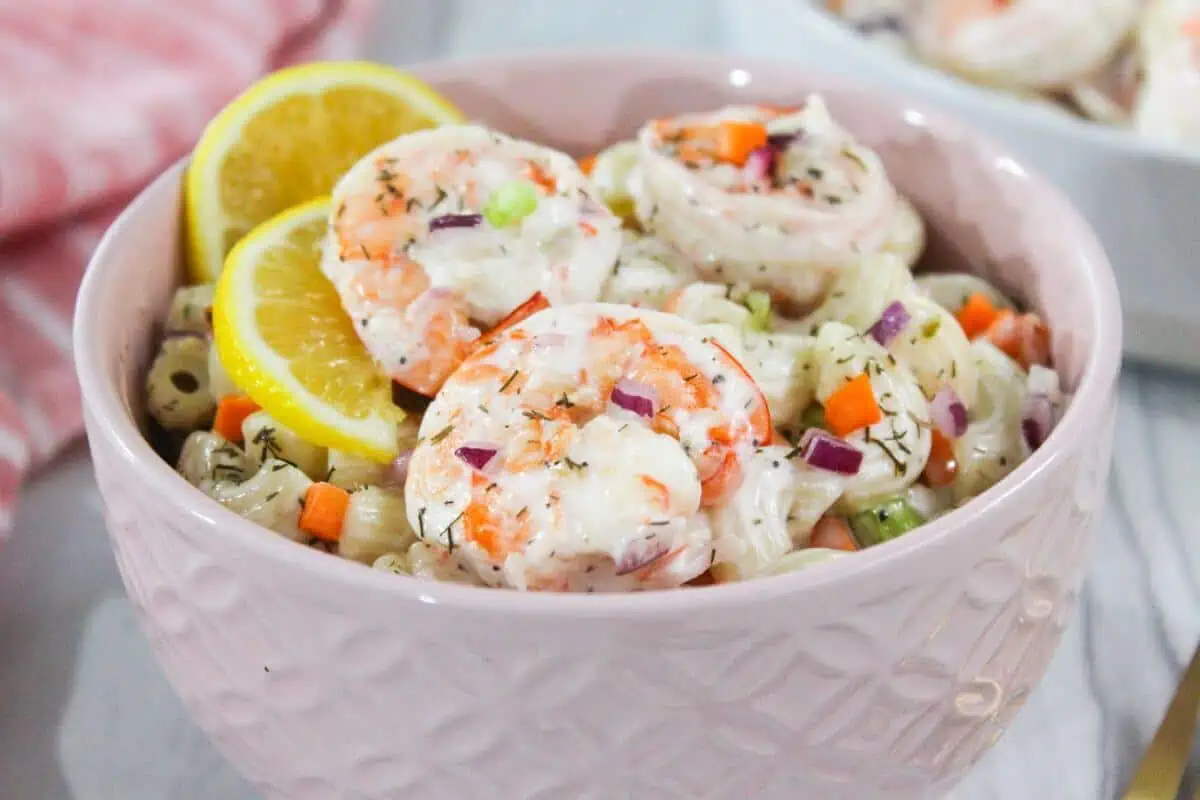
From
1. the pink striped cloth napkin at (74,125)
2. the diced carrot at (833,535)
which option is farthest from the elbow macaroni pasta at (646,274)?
the pink striped cloth napkin at (74,125)

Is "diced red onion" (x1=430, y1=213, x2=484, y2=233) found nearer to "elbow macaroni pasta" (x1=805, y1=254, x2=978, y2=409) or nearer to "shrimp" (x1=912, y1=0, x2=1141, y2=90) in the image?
"elbow macaroni pasta" (x1=805, y1=254, x2=978, y2=409)

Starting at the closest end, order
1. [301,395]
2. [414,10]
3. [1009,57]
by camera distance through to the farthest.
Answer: [301,395], [1009,57], [414,10]

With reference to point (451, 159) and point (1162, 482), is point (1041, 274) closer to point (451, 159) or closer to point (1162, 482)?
point (1162, 482)

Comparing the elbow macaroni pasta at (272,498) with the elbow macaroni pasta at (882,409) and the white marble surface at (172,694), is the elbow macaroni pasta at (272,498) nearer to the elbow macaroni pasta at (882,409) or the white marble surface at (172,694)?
the white marble surface at (172,694)

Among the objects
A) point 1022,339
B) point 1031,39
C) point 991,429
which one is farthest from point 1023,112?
point 991,429

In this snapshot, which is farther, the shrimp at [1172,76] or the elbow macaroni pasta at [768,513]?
the shrimp at [1172,76]

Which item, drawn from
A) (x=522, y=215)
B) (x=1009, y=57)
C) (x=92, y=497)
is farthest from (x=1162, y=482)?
(x=92, y=497)
